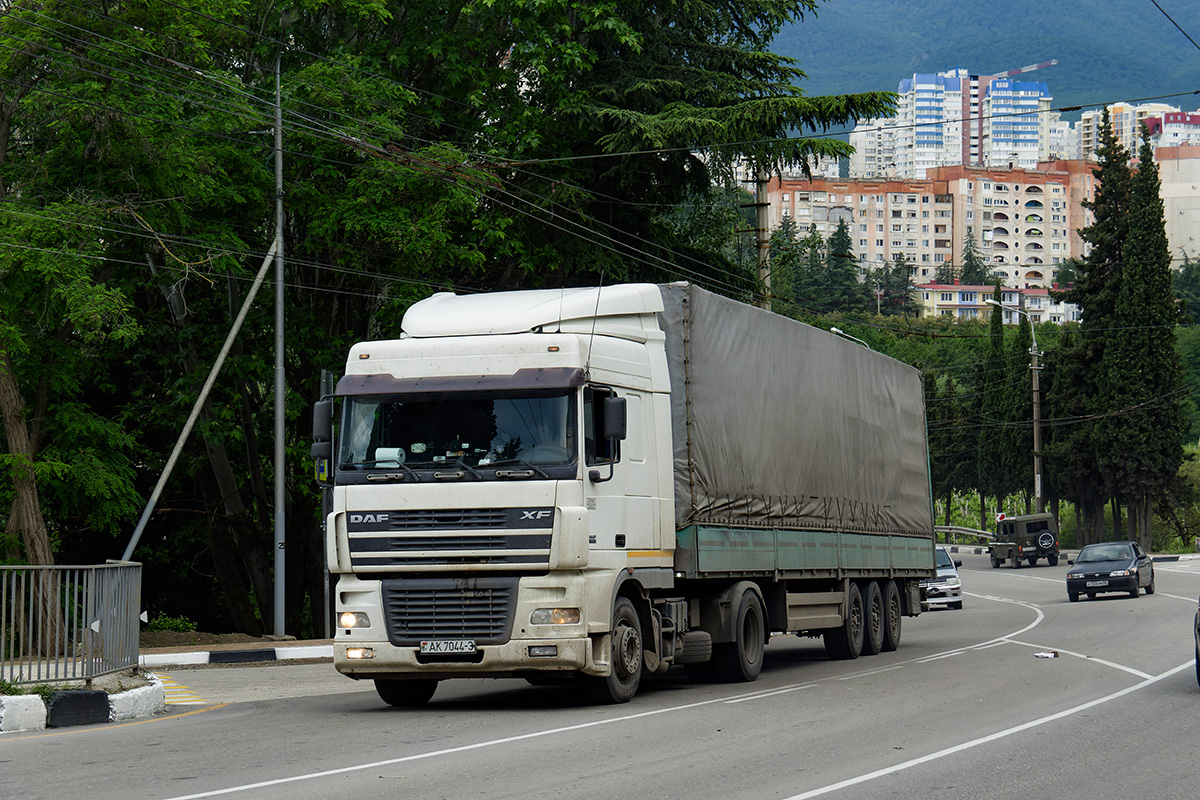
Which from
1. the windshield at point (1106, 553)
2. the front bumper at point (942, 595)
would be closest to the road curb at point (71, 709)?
the front bumper at point (942, 595)

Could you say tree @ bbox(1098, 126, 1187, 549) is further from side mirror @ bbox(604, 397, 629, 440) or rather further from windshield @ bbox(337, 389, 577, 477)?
windshield @ bbox(337, 389, 577, 477)

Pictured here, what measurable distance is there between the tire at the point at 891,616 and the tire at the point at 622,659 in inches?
362

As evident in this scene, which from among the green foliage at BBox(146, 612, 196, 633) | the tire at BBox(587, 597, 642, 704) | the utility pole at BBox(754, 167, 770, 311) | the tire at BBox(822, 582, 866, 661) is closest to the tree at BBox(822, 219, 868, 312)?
the utility pole at BBox(754, 167, 770, 311)

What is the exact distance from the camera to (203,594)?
120 feet

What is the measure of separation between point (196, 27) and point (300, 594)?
12.9m

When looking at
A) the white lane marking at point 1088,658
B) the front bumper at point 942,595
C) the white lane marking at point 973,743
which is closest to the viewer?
the white lane marking at point 973,743

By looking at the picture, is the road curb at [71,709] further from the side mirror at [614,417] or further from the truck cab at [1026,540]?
the truck cab at [1026,540]

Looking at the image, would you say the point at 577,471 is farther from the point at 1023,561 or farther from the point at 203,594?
the point at 1023,561

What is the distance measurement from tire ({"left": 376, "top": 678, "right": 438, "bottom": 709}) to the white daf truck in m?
0.02

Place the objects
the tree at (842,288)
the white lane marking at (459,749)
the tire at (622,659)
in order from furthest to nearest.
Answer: the tree at (842,288), the tire at (622,659), the white lane marking at (459,749)

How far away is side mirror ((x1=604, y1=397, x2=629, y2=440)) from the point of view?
1297cm

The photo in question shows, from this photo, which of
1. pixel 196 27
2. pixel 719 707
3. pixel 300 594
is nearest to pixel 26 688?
pixel 719 707

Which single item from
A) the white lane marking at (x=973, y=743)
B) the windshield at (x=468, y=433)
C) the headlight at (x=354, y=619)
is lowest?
the white lane marking at (x=973, y=743)

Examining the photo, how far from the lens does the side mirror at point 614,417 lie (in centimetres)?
1297
